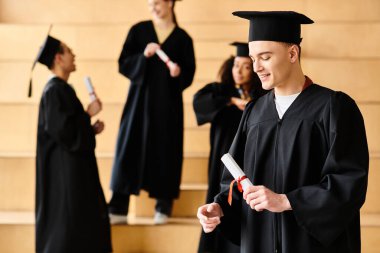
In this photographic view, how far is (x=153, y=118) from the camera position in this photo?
5.16m

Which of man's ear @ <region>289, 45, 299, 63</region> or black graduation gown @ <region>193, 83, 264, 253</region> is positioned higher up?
man's ear @ <region>289, 45, 299, 63</region>

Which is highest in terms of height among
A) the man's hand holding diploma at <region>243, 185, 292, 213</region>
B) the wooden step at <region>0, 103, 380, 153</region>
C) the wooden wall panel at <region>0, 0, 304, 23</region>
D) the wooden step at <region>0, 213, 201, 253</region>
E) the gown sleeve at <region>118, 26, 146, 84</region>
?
the wooden wall panel at <region>0, 0, 304, 23</region>

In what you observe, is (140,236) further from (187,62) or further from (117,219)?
(187,62)

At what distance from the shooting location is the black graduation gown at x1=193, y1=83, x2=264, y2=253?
4.71 metres

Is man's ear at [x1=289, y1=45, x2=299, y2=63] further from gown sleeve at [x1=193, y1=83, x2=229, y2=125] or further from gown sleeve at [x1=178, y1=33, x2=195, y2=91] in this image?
gown sleeve at [x1=178, y1=33, x2=195, y2=91]

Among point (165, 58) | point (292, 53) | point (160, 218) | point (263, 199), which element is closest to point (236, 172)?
point (263, 199)

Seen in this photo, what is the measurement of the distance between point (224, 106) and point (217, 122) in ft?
0.38

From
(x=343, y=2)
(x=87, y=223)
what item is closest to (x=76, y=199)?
(x=87, y=223)

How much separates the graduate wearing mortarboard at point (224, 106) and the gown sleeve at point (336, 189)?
223 cm

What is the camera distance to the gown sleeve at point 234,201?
2.71 metres

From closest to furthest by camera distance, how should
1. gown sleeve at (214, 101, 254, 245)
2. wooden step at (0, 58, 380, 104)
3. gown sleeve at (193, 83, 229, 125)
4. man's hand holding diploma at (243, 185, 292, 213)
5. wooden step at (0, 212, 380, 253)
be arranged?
man's hand holding diploma at (243, 185, 292, 213) < gown sleeve at (214, 101, 254, 245) < gown sleeve at (193, 83, 229, 125) < wooden step at (0, 212, 380, 253) < wooden step at (0, 58, 380, 104)

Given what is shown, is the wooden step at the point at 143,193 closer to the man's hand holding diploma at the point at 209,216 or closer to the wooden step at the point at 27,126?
the wooden step at the point at 27,126

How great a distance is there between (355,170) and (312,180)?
150 mm

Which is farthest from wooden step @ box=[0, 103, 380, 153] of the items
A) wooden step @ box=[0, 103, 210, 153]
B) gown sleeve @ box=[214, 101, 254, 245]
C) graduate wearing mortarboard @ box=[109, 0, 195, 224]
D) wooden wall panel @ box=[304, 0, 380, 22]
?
gown sleeve @ box=[214, 101, 254, 245]
